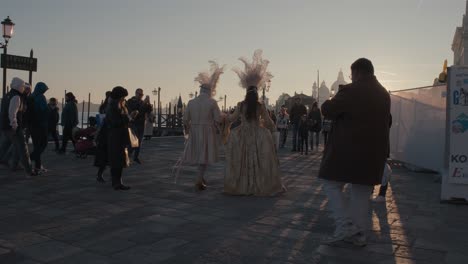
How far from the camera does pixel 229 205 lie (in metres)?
6.29

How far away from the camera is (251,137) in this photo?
7.24m

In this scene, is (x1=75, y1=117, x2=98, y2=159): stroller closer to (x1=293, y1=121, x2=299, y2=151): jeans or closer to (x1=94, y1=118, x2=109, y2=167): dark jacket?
(x1=94, y1=118, x2=109, y2=167): dark jacket

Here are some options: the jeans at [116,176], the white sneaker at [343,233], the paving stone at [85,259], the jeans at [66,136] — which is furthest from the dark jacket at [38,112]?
the white sneaker at [343,233]

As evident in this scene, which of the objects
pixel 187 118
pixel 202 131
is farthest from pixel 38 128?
pixel 202 131

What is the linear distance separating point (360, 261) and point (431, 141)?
727 cm

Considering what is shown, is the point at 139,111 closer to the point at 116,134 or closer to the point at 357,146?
the point at 116,134

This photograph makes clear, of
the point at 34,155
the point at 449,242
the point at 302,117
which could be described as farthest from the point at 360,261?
the point at 302,117

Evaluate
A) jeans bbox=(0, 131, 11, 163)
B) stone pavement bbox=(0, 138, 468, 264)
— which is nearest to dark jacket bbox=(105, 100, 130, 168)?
stone pavement bbox=(0, 138, 468, 264)

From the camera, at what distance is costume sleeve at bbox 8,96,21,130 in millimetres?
7914

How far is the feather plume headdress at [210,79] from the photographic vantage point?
7758mm

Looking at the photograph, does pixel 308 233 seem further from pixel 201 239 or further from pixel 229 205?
pixel 229 205

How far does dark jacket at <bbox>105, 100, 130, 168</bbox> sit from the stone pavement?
0.49 meters

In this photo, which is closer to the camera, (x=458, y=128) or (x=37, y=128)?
(x=458, y=128)

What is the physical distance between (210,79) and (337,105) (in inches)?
148
